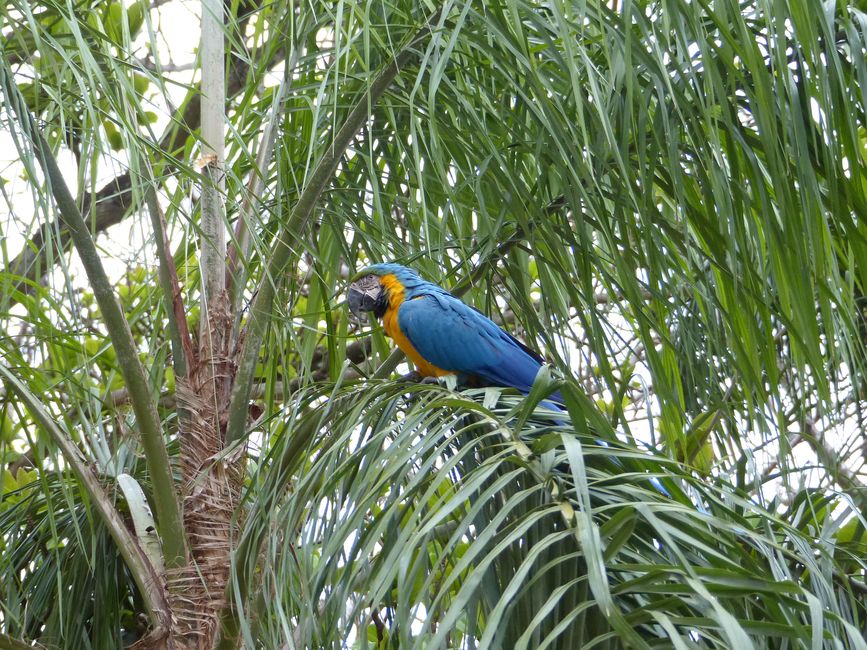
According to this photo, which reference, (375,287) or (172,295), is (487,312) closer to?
(375,287)

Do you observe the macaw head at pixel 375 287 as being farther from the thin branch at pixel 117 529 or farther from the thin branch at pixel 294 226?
the thin branch at pixel 117 529

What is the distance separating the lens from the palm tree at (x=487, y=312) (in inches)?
49.3

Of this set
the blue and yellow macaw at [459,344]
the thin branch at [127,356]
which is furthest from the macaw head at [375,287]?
the thin branch at [127,356]

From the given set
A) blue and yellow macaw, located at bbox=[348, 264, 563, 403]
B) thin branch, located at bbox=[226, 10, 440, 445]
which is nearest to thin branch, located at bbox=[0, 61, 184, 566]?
thin branch, located at bbox=[226, 10, 440, 445]

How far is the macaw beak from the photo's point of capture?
2.80 metres

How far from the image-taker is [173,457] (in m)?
2.44

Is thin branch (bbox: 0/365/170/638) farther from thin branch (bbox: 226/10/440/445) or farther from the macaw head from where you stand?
the macaw head

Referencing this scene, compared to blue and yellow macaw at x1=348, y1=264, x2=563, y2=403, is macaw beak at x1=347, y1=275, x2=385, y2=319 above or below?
above

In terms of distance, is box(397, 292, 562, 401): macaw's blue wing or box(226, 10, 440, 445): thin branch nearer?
box(226, 10, 440, 445): thin branch

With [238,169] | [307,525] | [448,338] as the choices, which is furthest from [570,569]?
[238,169]

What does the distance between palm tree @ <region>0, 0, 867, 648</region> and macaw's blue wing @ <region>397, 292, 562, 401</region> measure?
98 mm

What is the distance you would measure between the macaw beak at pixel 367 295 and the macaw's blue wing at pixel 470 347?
0.24 m

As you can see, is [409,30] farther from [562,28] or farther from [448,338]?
[448,338]

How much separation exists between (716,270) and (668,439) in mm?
345
